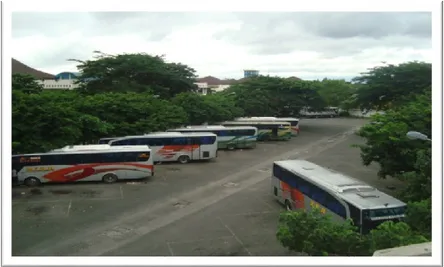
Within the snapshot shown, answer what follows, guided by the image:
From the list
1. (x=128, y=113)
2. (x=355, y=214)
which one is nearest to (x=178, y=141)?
(x=128, y=113)

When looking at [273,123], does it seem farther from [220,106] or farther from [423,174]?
[423,174]

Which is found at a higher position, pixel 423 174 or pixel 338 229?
pixel 423 174

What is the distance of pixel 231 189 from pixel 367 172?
7634 mm

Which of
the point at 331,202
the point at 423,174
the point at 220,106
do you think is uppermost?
the point at 220,106

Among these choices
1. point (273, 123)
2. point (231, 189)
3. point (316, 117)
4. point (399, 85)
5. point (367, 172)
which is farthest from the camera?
point (316, 117)

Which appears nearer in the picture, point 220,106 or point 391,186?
point 391,186

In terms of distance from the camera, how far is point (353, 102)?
28453mm

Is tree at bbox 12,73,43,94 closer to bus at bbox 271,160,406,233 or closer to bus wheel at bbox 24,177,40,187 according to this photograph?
bus wheel at bbox 24,177,40,187

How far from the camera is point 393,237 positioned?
813 cm

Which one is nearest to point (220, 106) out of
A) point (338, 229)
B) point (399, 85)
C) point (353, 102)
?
point (353, 102)

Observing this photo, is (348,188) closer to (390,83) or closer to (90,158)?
(90,158)

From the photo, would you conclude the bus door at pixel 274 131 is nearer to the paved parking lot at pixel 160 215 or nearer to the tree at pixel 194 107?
the tree at pixel 194 107

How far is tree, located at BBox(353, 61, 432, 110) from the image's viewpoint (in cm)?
2582

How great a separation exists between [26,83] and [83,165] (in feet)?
32.2
